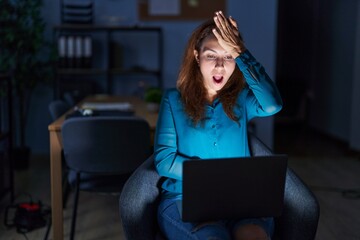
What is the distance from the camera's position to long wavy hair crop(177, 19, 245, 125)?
1760mm

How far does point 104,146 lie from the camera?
2381mm

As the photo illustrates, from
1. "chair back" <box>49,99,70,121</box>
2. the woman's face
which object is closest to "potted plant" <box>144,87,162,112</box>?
"chair back" <box>49,99,70,121</box>

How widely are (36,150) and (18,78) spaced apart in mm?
980

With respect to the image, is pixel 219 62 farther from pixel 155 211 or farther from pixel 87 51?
pixel 87 51

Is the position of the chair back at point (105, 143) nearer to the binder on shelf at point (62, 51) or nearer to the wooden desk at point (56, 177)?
the wooden desk at point (56, 177)

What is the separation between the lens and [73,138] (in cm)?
235

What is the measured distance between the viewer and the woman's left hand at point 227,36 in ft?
5.27

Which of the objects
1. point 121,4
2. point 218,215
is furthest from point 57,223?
point 121,4

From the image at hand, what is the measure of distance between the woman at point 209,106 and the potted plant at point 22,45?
2.82 meters

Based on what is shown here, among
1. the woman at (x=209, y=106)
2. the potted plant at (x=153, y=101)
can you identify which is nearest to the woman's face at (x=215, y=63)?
the woman at (x=209, y=106)

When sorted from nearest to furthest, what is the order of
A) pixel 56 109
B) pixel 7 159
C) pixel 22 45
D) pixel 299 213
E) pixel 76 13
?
pixel 299 213
pixel 56 109
pixel 7 159
pixel 22 45
pixel 76 13

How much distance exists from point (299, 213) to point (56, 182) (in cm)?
131

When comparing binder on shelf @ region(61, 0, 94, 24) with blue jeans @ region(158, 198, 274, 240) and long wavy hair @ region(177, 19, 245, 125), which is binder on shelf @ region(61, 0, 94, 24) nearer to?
long wavy hair @ region(177, 19, 245, 125)

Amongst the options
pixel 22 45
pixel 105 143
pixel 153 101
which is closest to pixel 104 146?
pixel 105 143
